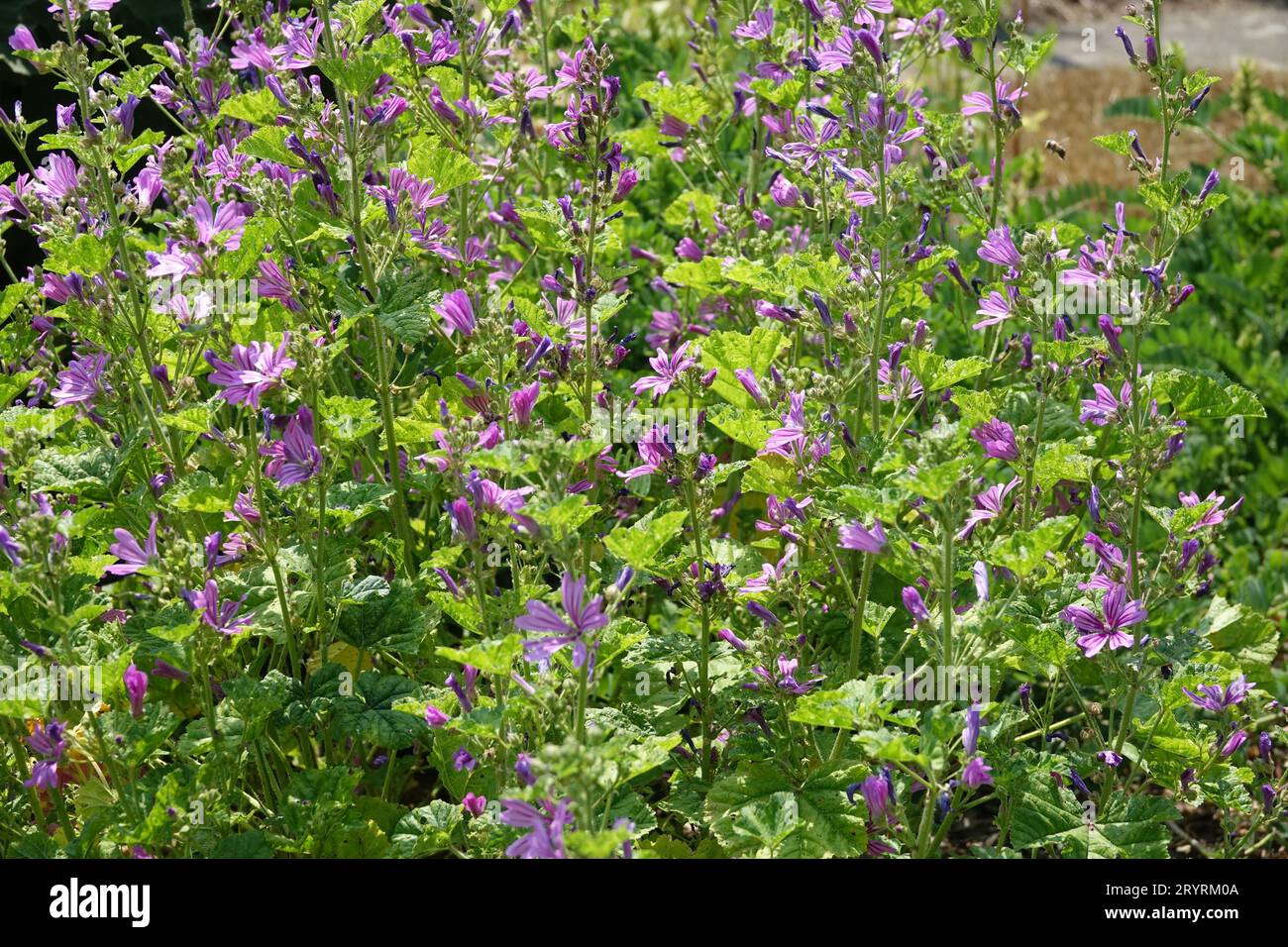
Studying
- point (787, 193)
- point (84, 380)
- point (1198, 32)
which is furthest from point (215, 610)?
point (1198, 32)

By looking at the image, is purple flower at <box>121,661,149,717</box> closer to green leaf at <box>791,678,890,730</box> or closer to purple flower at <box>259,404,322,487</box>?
purple flower at <box>259,404,322,487</box>

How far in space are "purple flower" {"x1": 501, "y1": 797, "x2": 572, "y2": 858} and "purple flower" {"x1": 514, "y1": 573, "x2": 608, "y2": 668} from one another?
222 millimetres

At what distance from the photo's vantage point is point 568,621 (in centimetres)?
214

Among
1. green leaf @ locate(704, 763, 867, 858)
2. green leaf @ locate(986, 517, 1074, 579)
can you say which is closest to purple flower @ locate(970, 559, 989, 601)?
green leaf @ locate(986, 517, 1074, 579)

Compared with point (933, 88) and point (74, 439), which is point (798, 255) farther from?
point (933, 88)

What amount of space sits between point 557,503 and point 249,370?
81 centimetres

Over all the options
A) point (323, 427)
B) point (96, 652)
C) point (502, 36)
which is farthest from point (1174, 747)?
point (502, 36)

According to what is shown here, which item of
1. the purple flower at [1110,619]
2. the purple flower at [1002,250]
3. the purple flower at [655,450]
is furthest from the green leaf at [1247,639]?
the purple flower at [655,450]

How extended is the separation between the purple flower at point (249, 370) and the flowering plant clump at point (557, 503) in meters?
0.01

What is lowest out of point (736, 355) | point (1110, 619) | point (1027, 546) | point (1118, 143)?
point (1110, 619)

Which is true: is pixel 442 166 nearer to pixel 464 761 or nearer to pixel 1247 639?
pixel 464 761

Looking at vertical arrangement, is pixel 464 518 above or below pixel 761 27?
below

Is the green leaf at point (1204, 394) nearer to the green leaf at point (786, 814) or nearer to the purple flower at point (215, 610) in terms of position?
the green leaf at point (786, 814)

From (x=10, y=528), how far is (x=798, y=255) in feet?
5.62
